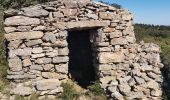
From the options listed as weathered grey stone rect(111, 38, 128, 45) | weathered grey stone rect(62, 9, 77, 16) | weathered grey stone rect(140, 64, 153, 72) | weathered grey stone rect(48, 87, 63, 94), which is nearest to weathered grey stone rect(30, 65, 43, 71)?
weathered grey stone rect(48, 87, 63, 94)

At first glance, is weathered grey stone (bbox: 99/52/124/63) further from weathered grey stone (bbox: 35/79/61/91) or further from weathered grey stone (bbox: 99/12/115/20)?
weathered grey stone (bbox: 35/79/61/91)

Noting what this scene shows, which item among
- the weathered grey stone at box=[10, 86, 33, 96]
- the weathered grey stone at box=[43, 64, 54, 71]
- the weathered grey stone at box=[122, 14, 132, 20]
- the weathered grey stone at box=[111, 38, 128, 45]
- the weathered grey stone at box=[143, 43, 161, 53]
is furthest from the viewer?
the weathered grey stone at box=[143, 43, 161, 53]

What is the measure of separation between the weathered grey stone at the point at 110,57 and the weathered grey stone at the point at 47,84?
1390mm

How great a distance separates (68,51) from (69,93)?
45.0 inches

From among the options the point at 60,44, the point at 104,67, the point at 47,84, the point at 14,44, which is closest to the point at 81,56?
the point at 104,67

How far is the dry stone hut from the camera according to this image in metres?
8.74

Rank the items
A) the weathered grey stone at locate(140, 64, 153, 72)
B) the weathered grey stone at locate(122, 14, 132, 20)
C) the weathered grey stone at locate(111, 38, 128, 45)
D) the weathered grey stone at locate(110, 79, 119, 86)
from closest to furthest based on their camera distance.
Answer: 1. the weathered grey stone at locate(110, 79, 119, 86)
2. the weathered grey stone at locate(140, 64, 153, 72)
3. the weathered grey stone at locate(111, 38, 128, 45)
4. the weathered grey stone at locate(122, 14, 132, 20)

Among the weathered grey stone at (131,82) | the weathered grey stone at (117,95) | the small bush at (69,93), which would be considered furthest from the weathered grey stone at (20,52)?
the weathered grey stone at (131,82)

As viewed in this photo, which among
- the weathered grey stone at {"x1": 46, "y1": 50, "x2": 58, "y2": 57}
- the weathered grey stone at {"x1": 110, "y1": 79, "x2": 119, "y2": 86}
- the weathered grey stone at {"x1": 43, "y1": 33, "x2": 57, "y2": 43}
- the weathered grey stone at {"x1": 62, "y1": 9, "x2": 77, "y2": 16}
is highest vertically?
the weathered grey stone at {"x1": 62, "y1": 9, "x2": 77, "y2": 16}

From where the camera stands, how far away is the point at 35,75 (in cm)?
884

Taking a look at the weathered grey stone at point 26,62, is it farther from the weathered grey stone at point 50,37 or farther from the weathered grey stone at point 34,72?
the weathered grey stone at point 50,37

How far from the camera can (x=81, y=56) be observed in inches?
411

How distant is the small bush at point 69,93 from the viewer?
889 centimetres

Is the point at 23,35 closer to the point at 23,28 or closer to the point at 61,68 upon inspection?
the point at 23,28
